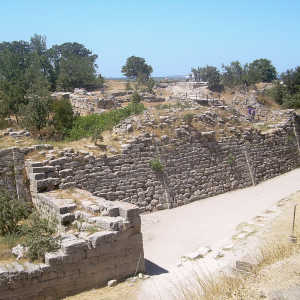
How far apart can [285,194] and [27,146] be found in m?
9.24

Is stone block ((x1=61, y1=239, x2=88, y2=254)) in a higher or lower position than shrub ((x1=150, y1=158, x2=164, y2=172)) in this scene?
lower

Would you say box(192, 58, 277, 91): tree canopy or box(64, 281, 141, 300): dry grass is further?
box(192, 58, 277, 91): tree canopy

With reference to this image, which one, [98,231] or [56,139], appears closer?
[98,231]

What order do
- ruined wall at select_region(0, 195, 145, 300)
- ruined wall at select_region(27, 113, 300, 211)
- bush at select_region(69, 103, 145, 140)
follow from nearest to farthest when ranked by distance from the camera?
1. ruined wall at select_region(0, 195, 145, 300)
2. ruined wall at select_region(27, 113, 300, 211)
3. bush at select_region(69, 103, 145, 140)

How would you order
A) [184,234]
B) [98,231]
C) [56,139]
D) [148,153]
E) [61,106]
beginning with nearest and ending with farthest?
[98,231] < [184,234] < [148,153] < [56,139] < [61,106]

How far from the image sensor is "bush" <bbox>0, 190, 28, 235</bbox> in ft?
26.8

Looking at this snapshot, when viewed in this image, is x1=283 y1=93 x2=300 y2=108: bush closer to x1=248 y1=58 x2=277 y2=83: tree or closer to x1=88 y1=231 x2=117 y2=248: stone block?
x1=248 y1=58 x2=277 y2=83: tree

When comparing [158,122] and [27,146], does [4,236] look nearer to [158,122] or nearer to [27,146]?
[27,146]

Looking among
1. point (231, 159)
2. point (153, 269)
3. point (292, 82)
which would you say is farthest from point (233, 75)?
point (153, 269)

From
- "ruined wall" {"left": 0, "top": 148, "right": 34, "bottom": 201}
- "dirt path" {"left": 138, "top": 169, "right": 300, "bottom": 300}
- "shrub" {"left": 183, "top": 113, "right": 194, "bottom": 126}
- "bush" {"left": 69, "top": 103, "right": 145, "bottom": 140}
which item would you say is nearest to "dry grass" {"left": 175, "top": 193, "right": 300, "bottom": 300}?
"dirt path" {"left": 138, "top": 169, "right": 300, "bottom": 300}

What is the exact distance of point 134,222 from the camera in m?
7.92

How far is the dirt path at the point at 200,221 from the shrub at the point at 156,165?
139cm

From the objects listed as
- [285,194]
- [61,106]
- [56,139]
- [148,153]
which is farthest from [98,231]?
[61,106]

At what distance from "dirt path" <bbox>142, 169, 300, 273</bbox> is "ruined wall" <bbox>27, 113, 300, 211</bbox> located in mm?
524
